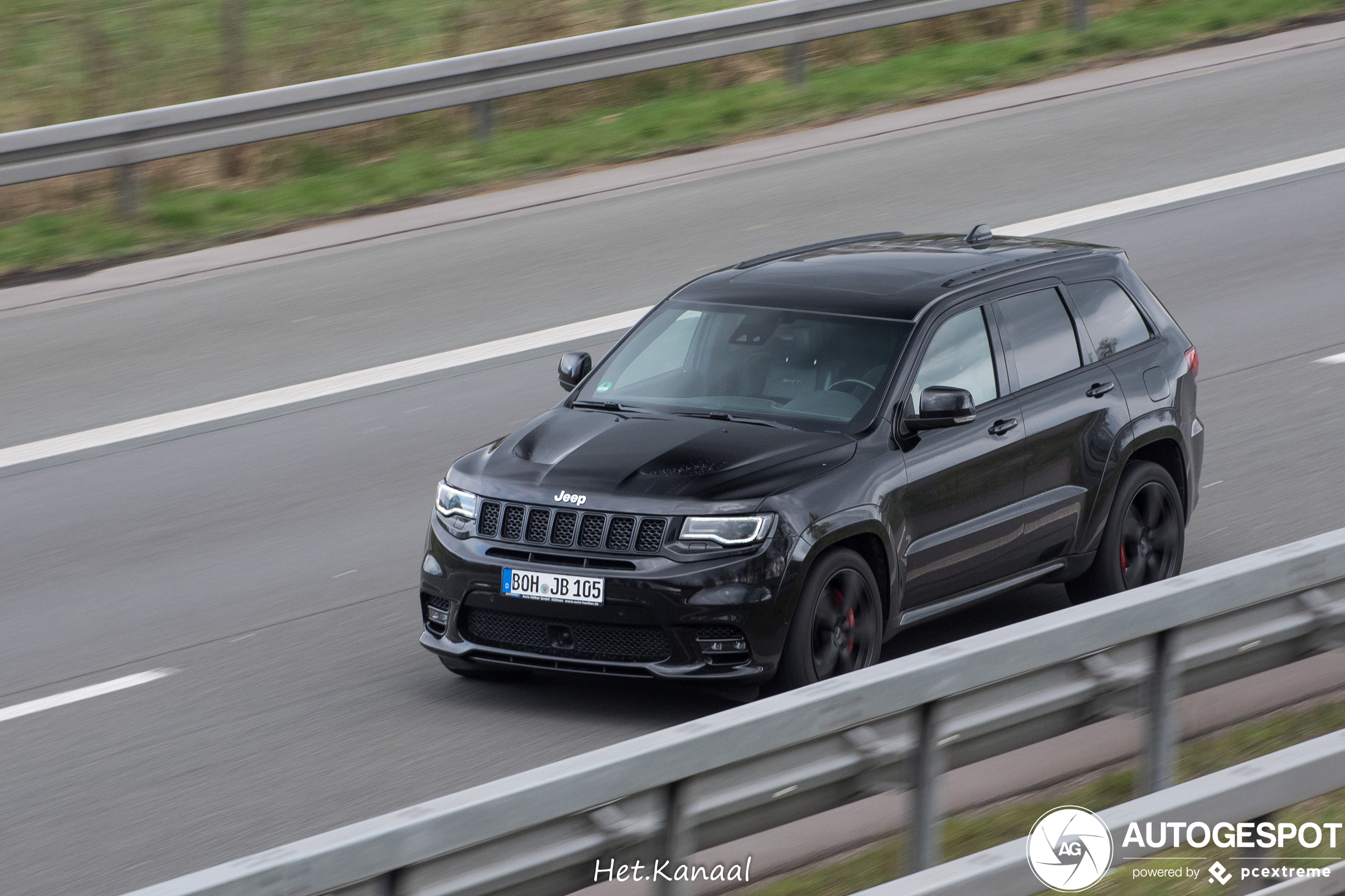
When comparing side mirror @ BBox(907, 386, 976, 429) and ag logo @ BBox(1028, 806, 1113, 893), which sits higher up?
side mirror @ BBox(907, 386, 976, 429)

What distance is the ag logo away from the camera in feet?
16.0

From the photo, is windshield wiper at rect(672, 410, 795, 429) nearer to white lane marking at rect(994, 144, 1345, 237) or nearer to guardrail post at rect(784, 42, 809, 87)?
white lane marking at rect(994, 144, 1345, 237)

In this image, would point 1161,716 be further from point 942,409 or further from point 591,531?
point 591,531

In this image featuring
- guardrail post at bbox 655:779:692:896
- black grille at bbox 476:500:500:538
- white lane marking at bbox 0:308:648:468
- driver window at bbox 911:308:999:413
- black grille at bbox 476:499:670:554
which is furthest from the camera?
white lane marking at bbox 0:308:648:468

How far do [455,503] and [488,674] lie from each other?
30.2 inches

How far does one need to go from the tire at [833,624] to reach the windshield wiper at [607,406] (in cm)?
119

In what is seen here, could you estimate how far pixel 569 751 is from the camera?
7.15 m

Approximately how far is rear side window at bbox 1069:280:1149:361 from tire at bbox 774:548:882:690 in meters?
2.01

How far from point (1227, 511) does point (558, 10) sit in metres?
13.1

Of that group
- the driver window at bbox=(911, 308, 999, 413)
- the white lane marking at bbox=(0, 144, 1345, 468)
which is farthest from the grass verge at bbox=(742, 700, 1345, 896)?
the white lane marking at bbox=(0, 144, 1345, 468)

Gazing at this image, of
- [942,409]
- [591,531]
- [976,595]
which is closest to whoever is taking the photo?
[591,531]

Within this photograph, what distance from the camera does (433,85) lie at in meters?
17.7

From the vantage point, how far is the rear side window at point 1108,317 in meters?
8.88

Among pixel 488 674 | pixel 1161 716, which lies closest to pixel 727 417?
pixel 488 674
